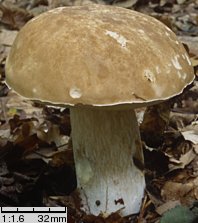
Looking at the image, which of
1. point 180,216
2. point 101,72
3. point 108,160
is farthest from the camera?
point 108,160

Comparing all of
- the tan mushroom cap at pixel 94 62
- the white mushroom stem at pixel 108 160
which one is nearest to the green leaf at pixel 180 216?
the white mushroom stem at pixel 108 160

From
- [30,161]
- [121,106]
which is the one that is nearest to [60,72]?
[121,106]

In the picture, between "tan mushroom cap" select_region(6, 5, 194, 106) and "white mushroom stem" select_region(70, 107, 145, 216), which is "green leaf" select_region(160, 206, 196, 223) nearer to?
"white mushroom stem" select_region(70, 107, 145, 216)

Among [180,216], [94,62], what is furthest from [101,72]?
[180,216]

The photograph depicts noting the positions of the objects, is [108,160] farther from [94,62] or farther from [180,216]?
[94,62]

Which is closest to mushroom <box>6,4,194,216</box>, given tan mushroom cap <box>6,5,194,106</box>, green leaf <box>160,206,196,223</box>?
tan mushroom cap <box>6,5,194,106</box>

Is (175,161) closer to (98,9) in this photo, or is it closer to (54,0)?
(98,9)

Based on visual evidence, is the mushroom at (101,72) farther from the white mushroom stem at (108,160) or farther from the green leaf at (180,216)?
the green leaf at (180,216)
